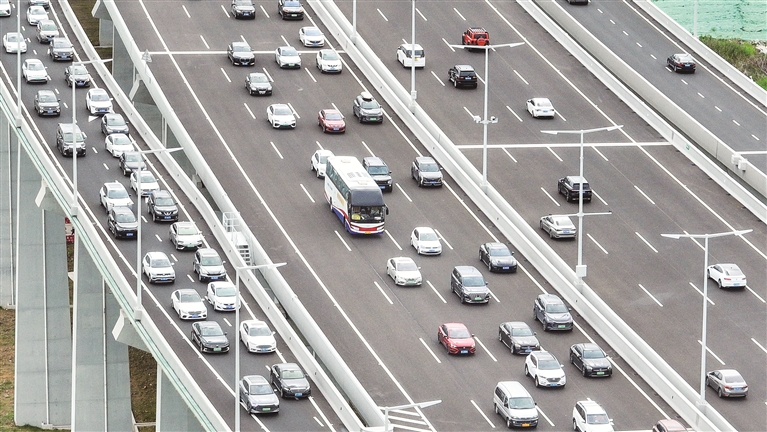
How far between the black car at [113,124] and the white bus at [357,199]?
1756cm

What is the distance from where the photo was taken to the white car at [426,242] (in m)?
100

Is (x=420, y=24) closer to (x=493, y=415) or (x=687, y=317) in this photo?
(x=687, y=317)

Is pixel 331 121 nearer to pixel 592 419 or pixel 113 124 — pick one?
pixel 113 124

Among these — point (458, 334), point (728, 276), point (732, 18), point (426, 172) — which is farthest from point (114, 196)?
point (732, 18)

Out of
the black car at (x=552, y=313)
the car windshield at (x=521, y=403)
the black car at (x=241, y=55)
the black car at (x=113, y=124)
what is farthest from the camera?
the black car at (x=241, y=55)

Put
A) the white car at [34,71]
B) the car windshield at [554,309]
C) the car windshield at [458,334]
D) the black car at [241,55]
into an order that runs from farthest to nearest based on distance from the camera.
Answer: the black car at [241,55], the white car at [34,71], the car windshield at [554,309], the car windshield at [458,334]

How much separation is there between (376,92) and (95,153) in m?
20.7

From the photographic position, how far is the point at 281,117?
116 metres

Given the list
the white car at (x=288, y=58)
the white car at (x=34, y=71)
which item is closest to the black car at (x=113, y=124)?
the white car at (x=34, y=71)

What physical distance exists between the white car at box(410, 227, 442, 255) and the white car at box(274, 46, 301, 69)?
28.4 meters

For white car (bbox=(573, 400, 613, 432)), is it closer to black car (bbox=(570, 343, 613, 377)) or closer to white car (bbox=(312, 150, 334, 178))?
black car (bbox=(570, 343, 613, 377))

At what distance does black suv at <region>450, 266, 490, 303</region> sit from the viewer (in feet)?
309

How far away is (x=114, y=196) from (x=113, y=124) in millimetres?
12487

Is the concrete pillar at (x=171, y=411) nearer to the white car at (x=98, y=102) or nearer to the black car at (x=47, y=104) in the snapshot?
the black car at (x=47, y=104)
